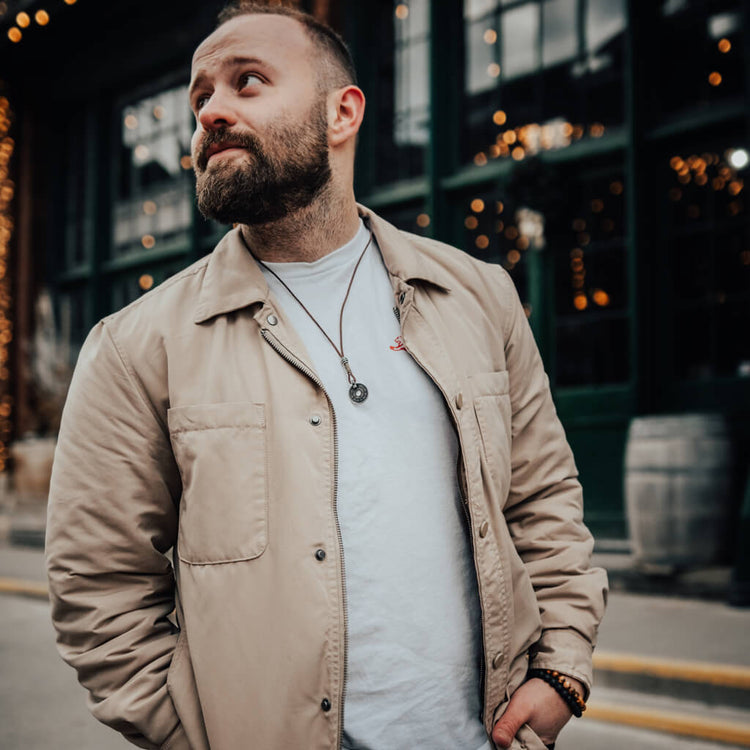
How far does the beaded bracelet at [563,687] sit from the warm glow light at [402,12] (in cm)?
1011

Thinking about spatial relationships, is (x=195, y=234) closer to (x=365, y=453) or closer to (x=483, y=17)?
(x=483, y=17)

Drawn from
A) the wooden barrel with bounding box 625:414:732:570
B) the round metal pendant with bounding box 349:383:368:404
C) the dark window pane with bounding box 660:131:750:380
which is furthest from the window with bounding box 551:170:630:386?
the round metal pendant with bounding box 349:383:368:404

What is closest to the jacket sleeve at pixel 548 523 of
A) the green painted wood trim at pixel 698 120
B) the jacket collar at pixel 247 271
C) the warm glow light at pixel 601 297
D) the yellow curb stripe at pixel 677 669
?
the jacket collar at pixel 247 271

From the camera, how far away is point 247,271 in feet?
6.03

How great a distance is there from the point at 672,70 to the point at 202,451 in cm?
798

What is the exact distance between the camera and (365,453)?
1731 millimetres

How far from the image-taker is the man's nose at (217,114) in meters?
1.83

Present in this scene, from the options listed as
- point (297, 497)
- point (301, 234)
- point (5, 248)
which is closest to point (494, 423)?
point (297, 497)

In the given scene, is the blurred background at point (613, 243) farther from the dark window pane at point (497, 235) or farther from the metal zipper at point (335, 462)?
the metal zipper at point (335, 462)

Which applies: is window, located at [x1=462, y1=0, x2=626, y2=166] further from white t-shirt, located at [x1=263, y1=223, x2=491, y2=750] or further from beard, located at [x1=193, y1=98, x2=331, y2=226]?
white t-shirt, located at [x1=263, y1=223, x2=491, y2=750]

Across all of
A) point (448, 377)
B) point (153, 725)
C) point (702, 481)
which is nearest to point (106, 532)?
point (153, 725)

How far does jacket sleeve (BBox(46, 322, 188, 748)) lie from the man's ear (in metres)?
0.67

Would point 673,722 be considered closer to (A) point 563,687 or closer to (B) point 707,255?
(A) point 563,687

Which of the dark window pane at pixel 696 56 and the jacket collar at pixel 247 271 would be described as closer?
the jacket collar at pixel 247 271
